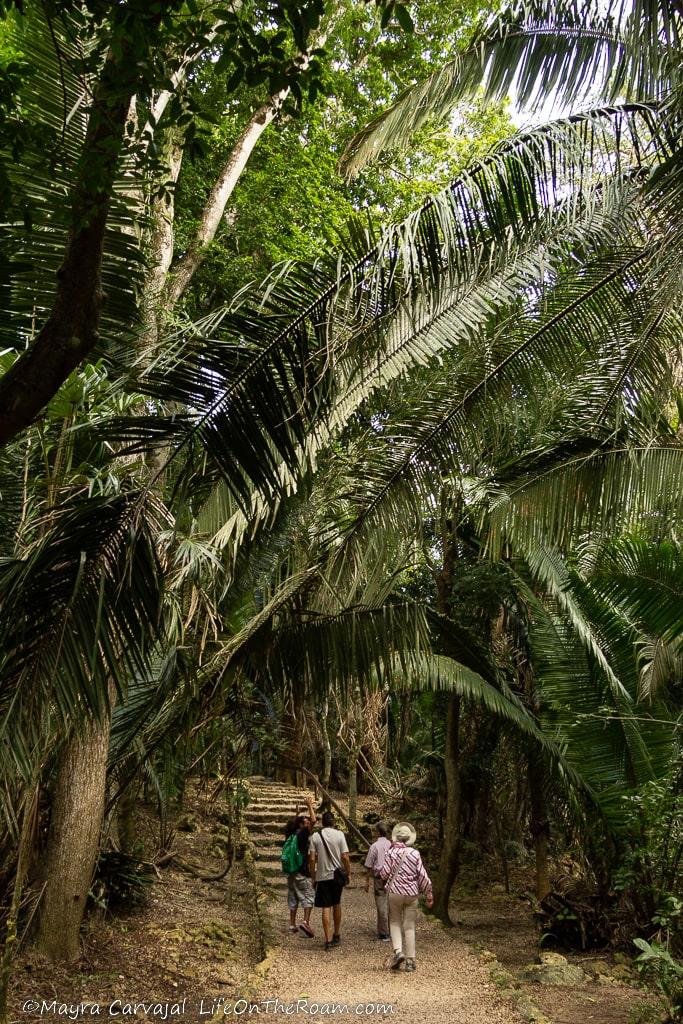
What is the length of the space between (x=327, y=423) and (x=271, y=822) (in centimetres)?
1492

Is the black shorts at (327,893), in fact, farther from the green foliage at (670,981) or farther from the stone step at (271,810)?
the stone step at (271,810)

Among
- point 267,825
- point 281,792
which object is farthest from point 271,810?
point 281,792

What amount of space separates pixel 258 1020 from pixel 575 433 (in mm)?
5249

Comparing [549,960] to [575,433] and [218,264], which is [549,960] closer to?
[575,433]

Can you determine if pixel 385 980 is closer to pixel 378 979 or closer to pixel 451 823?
pixel 378 979

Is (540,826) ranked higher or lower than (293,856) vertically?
higher

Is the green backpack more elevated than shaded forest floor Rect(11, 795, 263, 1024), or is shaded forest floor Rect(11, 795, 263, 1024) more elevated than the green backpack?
the green backpack

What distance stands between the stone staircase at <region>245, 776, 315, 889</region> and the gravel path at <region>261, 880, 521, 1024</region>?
3728 mm

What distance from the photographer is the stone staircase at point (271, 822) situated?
14.8 m

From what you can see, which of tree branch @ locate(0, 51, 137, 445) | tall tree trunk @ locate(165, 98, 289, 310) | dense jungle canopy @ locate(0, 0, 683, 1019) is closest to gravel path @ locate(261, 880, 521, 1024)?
dense jungle canopy @ locate(0, 0, 683, 1019)

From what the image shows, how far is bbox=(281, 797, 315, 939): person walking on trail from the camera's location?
1052 centimetres

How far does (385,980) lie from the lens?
27.5ft

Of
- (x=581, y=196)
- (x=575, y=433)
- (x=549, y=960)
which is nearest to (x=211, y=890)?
(x=549, y=960)

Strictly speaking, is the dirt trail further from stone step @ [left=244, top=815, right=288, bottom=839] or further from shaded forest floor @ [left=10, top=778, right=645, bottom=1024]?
stone step @ [left=244, top=815, right=288, bottom=839]
